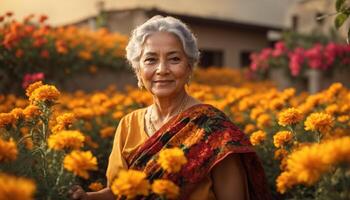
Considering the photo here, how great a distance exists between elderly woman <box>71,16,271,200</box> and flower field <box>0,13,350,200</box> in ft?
0.65

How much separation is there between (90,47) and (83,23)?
749 centimetres

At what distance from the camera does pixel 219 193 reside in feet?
7.96

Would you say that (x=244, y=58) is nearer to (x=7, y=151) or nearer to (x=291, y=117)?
(x=291, y=117)

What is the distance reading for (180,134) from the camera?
247 centimetres

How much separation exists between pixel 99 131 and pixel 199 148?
1.86 metres

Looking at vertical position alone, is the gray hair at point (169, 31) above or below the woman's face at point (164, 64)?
above

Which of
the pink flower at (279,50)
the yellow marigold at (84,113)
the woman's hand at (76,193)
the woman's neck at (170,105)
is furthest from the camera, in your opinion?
the pink flower at (279,50)

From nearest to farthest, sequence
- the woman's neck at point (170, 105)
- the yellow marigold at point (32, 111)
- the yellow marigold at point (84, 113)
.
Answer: the yellow marigold at point (32, 111) < the woman's neck at point (170, 105) < the yellow marigold at point (84, 113)

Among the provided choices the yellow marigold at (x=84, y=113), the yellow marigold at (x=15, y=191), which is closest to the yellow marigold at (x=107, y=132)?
the yellow marigold at (x=84, y=113)

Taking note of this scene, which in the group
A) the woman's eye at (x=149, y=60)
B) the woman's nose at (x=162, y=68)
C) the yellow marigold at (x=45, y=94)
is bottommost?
the yellow marigold at (x=45, y=94)

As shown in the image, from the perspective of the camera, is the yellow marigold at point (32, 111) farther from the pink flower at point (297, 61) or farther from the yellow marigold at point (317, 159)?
the pink flower at point (297, 61)

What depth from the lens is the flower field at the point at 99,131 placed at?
169 centimetres

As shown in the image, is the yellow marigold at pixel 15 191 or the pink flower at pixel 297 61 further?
the pink flower at pixel 297 61

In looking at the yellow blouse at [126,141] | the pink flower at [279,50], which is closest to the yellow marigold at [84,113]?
the yellow blouse at [126,141]
